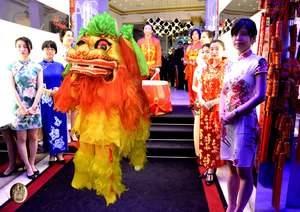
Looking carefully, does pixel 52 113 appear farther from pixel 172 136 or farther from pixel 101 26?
pixel 101 26

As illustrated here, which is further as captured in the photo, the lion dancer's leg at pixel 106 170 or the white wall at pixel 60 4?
the white wall at pixel 60 4

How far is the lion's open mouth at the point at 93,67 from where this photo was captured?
4.87 ft

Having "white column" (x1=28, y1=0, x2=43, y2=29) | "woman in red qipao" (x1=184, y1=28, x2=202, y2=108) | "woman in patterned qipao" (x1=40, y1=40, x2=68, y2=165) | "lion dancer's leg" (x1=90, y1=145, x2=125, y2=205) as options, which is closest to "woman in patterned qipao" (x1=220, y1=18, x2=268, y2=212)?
"lion dancer's leg" (x1=90, y1=145, x2=125, y2=205)

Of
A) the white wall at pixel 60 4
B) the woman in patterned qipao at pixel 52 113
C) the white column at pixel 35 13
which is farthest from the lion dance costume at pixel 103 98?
the white wall at pixel 60 4

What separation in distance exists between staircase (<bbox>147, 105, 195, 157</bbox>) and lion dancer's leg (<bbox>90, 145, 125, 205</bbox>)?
261 cm

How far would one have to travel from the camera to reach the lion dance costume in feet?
5.00

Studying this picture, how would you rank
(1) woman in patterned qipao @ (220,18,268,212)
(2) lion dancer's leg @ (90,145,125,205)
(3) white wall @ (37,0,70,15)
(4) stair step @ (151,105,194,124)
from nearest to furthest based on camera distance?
(2) lion dancer's leg @ (90,145,125,205) → (1) woman in patterned qipao @ (220,18,268,212) → (3) white wall @ (37,0,70,15) → (4) stair step @ (151,105,194,124)

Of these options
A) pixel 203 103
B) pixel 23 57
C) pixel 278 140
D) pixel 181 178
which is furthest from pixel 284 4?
pixel 23 57

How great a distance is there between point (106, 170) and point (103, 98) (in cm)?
37

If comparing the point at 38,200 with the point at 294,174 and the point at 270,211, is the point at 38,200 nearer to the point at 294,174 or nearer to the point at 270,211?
the point at 270,211

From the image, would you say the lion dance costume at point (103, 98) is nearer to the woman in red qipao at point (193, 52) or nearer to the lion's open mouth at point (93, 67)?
the lion's open mouth at point (93, 67)

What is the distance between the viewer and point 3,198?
285cm

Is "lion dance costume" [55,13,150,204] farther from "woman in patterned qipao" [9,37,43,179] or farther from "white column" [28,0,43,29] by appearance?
"white column" [28,0,43,29]

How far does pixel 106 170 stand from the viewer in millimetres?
1589
